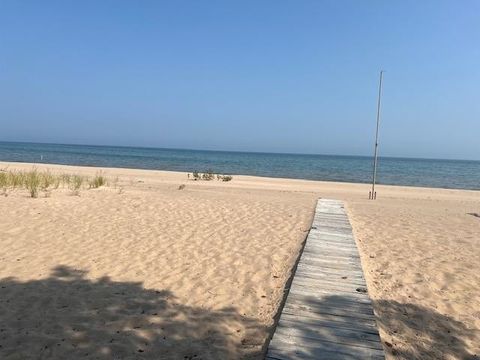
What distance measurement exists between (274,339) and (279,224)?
542 centimetres

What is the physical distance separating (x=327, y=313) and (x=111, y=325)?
83.7 inches

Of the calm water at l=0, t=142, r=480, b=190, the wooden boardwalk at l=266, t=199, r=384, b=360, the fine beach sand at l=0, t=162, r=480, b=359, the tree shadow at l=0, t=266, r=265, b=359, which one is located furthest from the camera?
the calm water at l=0, t=142, r=480, b=190

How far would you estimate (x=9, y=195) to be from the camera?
10.6 m

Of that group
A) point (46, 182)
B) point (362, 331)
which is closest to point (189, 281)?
point (362, 331)

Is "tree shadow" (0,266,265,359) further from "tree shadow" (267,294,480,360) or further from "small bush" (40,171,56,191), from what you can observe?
"small bush" (40,171,56,191)

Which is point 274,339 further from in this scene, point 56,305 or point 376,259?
point 376,259

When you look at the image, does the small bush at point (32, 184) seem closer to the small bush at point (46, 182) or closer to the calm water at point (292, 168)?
the small bush at point (46, 182)

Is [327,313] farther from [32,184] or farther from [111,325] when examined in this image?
[32,184]

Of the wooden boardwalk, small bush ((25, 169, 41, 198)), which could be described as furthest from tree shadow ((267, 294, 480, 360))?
small bush ((25, 169, 41, 198))

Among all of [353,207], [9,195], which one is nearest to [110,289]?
[9,195]

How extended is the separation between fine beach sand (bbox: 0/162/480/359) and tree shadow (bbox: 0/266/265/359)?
2cm

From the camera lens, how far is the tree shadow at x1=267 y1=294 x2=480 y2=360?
3209 mm

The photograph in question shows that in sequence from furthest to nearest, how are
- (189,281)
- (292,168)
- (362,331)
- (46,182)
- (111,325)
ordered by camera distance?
(292,168)
(46,182)
(189,281)
(111,325)
(362,331)

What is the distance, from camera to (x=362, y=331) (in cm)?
354
